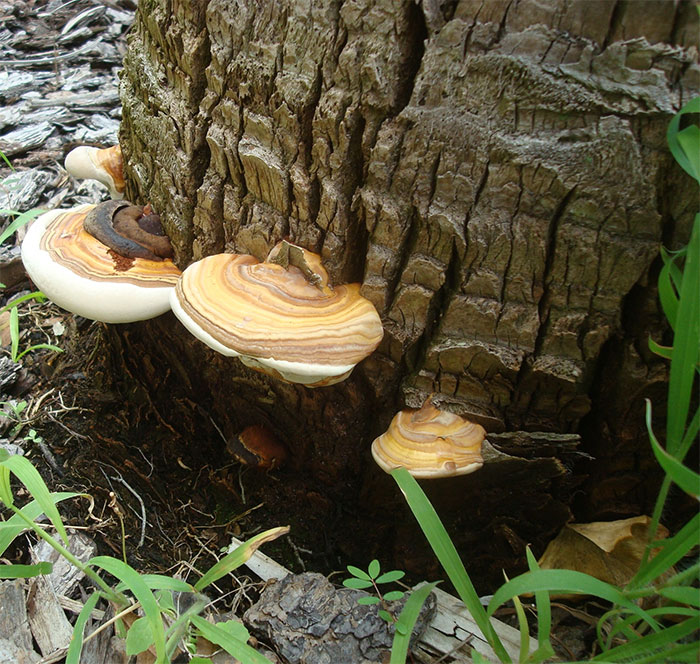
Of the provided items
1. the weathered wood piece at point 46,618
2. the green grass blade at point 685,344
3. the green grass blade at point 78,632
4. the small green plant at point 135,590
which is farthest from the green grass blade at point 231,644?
the green grass blade at point 685,344

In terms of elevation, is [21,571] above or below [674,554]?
below

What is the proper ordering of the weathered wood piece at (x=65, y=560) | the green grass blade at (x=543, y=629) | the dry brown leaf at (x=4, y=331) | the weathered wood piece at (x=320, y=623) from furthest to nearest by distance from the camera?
the dry brown leaf at (x=4, y=331)
the weathered wood piece at (x=65, y=560)
the weathered wood piece at (x=320, y=623)
the green grass blade at (x=543, y=629)

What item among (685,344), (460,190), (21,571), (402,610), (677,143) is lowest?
(402,610)

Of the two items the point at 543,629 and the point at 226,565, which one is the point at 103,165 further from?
the point at 543,629

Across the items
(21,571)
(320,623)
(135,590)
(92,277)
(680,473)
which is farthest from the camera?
(92,277)

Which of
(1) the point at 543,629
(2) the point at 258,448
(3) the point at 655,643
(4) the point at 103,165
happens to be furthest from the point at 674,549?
(4) the point at 103,165

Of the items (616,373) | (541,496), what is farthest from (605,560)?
(616,373)

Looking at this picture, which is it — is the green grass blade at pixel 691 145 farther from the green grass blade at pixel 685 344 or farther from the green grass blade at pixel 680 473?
the green grass blade at pixel 680 473
